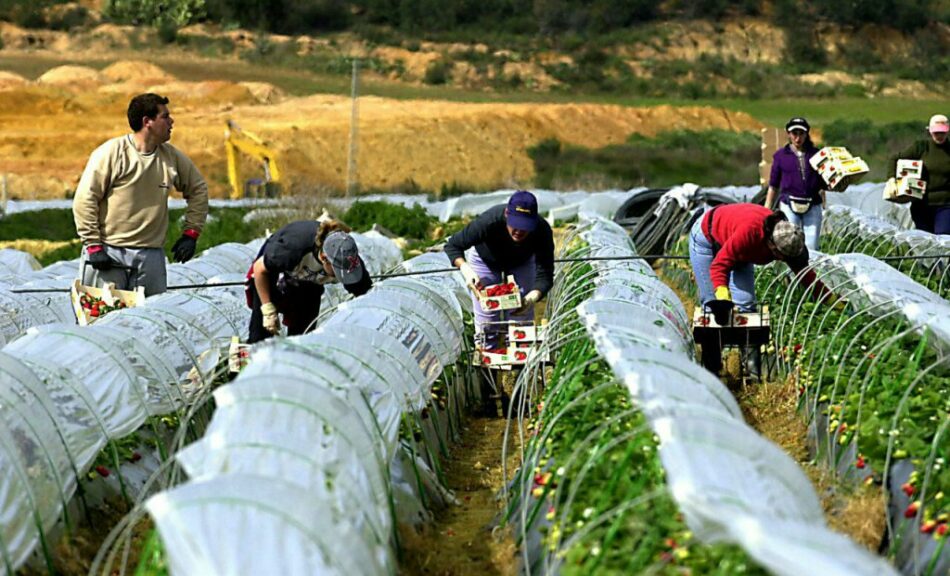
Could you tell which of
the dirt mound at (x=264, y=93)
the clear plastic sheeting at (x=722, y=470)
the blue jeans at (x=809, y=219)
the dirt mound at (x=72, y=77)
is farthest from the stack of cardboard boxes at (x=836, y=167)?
the dirt mound at (x=72, y=77)

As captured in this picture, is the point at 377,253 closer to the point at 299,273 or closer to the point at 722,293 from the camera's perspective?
the point at 722,293

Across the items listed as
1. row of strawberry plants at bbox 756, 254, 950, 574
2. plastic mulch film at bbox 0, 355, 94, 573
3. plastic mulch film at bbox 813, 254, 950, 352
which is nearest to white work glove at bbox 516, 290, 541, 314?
row of strawberry plants at bbox 756, 254, 950, 574

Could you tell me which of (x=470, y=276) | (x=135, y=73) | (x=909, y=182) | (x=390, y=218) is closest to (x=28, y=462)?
(x=470, y=276)

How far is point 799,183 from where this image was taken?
11.1 m

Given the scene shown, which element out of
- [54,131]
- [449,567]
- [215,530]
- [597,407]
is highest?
[215,530]

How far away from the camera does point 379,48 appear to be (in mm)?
52250

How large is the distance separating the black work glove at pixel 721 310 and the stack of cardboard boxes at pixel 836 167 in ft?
9.47

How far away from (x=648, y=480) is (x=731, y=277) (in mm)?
3701

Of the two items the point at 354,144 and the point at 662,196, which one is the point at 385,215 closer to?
the point at 662,196

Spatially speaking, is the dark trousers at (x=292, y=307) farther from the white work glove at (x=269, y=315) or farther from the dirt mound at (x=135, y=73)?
the dirt mound at (x=135, y=73)

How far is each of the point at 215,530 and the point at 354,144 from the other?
96.6ft

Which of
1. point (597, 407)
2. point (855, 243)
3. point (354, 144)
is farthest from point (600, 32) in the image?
point (597, 407)

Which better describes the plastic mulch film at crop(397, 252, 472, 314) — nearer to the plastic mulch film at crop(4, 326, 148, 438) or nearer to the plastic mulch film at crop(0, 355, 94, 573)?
the plastic mulch film at crop(4, 326, 148, 438)

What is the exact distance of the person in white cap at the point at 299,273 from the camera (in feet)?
23.5
